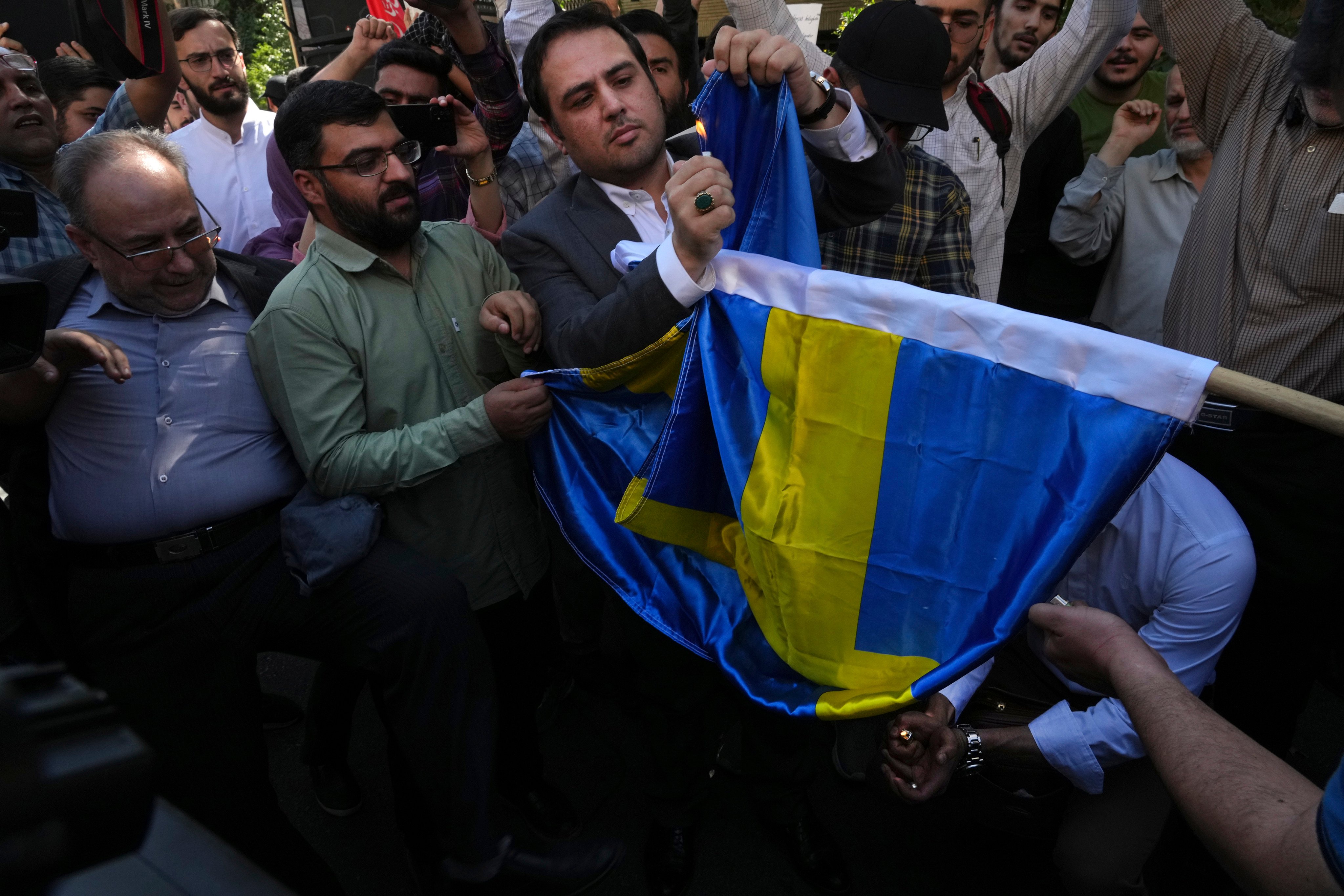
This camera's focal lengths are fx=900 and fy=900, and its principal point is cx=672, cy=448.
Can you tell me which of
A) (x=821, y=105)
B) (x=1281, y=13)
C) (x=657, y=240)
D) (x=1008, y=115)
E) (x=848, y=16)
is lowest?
(x=657, y=240)

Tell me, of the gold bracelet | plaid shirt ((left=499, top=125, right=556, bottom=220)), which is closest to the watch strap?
the gold bracelet

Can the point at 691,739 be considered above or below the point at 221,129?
below

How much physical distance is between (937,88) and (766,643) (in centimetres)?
155

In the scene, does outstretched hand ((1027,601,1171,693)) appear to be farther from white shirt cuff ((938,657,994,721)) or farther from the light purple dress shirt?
the light purple dress shirt

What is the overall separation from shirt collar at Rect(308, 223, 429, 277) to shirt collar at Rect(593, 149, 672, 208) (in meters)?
0.55

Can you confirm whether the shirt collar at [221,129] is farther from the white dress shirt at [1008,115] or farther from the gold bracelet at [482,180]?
the white dress shirt at [1008,115]

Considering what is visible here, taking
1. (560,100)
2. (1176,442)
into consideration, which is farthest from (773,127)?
(1176,442)

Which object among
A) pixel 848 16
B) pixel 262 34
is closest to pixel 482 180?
pixel 848 16

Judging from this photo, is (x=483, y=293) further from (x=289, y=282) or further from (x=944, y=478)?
(x=944, y=478)

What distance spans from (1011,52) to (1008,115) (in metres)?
0.71

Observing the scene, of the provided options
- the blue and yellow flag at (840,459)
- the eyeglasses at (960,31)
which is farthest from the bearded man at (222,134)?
the eyeglasses at (960,31)

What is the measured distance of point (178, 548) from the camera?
2.08 meters

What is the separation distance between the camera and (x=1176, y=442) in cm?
249

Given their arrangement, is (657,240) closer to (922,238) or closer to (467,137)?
(922,238)
